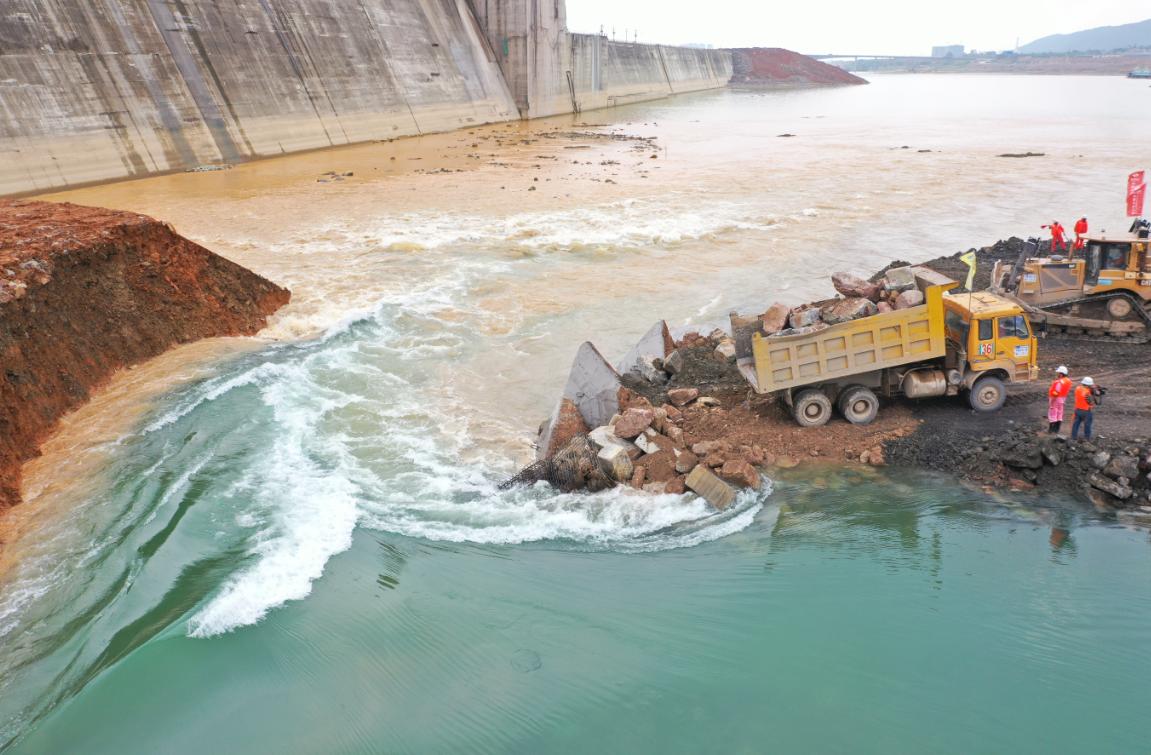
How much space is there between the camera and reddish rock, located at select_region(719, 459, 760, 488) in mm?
9742

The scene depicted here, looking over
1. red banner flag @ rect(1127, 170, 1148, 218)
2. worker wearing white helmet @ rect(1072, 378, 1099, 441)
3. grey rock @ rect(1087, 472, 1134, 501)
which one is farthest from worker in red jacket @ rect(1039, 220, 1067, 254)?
grey rock @ rect(1087, 472, 1134, 501)

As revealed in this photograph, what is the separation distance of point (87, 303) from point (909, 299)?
14024 millimetres

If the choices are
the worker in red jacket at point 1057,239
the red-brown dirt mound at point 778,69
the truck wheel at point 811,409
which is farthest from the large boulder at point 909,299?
the red-brown dirt mound at point 778,69

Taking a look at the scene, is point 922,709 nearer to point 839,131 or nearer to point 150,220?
point 150,220

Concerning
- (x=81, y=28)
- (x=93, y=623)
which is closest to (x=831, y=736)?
(x=93, y=623)

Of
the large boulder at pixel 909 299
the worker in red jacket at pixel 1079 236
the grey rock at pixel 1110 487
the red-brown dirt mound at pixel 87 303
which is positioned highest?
the red-brown dirt mound at pixel 87 303

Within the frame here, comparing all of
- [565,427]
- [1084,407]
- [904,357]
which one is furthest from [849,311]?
[565,427]

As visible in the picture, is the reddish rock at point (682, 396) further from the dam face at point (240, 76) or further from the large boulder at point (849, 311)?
the dam face at point (240, 76)

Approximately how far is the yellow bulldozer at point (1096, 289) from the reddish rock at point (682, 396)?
7385 mm

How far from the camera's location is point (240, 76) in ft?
117

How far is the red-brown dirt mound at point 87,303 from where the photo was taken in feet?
36.2

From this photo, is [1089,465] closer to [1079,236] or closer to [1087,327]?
[1087,327]

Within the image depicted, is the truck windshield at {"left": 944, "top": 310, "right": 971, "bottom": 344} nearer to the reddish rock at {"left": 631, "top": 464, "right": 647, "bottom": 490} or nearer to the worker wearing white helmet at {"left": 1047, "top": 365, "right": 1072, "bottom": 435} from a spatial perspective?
the worker wearing white helmet at {"left": 1047, "top": 365, "right": 1072, "bottom": 435}

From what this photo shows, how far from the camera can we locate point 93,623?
734cm
